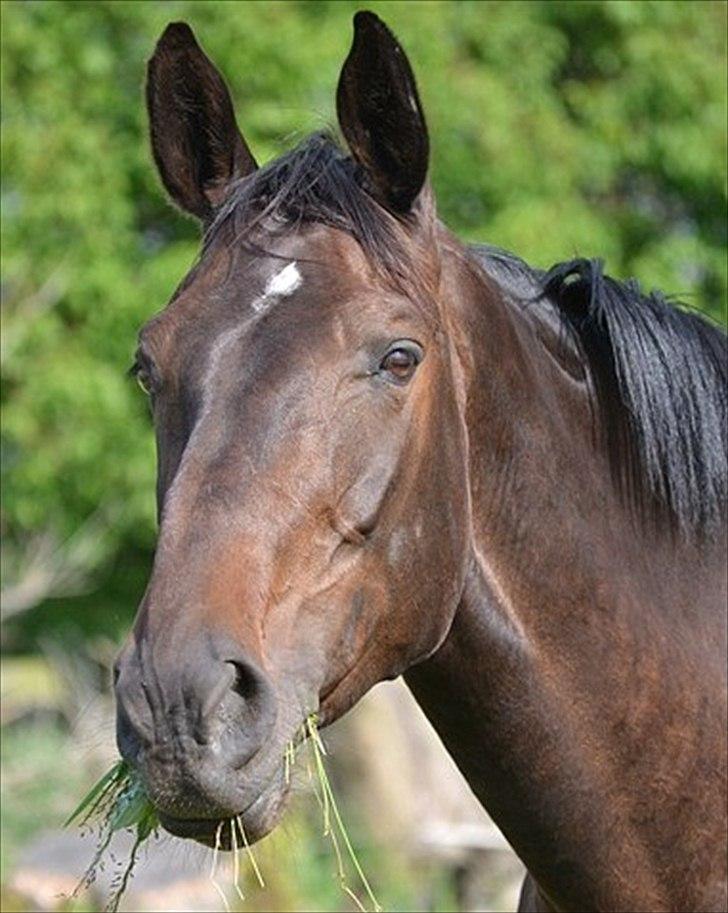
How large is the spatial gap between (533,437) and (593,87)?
9.80 metres

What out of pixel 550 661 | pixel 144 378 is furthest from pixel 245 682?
pixel 550 661

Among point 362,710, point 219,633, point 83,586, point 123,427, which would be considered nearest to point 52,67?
point 123,427

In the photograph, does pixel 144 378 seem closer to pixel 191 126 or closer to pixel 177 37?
pixel 191 126

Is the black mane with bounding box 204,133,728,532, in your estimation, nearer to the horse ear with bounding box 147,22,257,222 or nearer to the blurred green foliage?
the horse ear with bounding box 147,22,257,222

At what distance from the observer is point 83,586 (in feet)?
43.0

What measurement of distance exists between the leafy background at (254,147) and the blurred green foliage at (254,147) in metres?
0.02

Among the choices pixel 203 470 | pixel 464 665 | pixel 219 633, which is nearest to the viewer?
pixel 219 633

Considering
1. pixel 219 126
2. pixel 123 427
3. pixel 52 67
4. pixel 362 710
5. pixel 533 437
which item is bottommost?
pixel 362 710

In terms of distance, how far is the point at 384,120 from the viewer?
10.3 ft

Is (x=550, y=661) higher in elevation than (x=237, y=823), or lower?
lower

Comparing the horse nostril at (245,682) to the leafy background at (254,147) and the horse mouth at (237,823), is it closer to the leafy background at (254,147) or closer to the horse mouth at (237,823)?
the horse mouth at (237,823)

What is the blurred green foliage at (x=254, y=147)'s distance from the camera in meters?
11.6

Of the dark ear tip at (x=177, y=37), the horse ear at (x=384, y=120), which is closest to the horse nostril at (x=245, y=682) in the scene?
the horse ear at (x=384, y=120)

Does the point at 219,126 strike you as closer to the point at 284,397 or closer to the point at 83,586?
the point at 284,397
